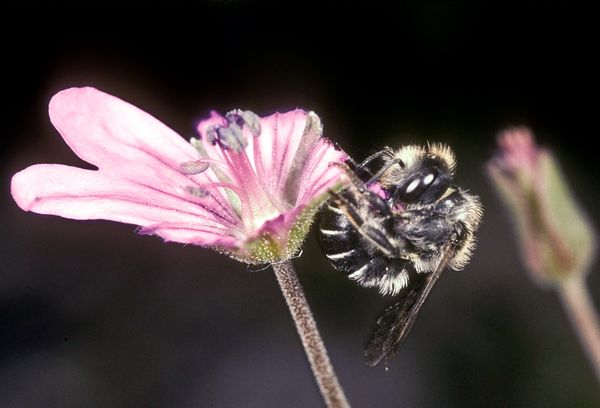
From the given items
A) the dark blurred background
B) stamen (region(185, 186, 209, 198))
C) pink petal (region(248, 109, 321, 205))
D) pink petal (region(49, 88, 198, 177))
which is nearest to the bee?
pink petal (region(248, 109, 321, 205))

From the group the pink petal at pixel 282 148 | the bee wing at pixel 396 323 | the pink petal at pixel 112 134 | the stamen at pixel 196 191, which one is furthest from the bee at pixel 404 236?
the pink petal at pixel 112 134

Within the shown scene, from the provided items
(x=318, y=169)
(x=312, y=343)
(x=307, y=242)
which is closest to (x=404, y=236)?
(x=318, y=169)

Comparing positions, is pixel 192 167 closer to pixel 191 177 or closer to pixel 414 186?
pixel 191 177

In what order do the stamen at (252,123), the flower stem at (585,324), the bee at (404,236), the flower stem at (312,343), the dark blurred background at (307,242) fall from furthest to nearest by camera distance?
the dark blurred background at (307,242) < the stamen at (252,123) < the bee at (404,236) < the flower stem at (312,343) < the flower stem at (585,324)

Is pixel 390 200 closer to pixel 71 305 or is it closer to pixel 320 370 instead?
pixel 320 370

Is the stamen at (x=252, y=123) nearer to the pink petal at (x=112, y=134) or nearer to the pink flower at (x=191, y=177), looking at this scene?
the pink flower at (x=191, y=177)
